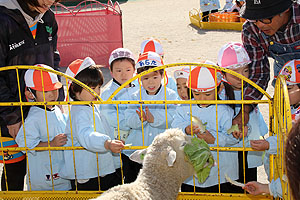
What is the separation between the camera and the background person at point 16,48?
3908 millimetres

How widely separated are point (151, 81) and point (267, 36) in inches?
50.1

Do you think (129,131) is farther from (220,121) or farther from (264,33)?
(264,33)

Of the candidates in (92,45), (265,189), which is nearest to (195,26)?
(92,45)

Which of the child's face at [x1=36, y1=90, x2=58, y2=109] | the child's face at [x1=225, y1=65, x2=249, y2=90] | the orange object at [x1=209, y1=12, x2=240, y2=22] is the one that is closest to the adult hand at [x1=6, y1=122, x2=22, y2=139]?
the child's face at [x1=36, y1=90, x2=58, y2=109]

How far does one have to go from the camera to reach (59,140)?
12.7 ft

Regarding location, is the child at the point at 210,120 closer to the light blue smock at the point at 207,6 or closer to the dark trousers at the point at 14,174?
the dark trousers at the point at 14,174

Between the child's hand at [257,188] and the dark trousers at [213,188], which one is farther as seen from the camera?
the dark trousers at [213,188]

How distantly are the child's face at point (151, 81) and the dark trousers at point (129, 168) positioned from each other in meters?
0.79

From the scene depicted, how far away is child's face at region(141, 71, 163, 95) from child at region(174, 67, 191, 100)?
0.82 ft

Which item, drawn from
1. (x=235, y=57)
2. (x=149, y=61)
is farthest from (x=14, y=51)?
(x=235, y=57)

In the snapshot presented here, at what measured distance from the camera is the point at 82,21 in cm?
1082

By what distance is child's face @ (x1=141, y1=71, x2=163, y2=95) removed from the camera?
173 inches

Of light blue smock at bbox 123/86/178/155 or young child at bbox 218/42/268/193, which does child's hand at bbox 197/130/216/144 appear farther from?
light blue smock at bbox 123/86/178/155

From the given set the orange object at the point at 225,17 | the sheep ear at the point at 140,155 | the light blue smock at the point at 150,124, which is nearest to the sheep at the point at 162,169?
the sheep ear at the point at 140,155
